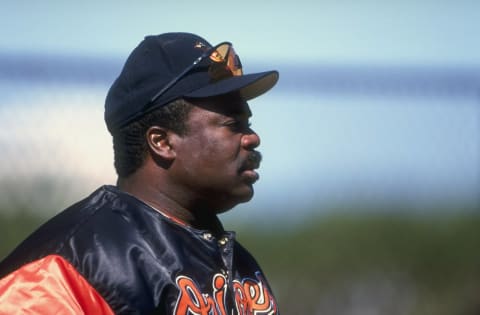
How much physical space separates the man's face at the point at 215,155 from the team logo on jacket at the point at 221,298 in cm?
22

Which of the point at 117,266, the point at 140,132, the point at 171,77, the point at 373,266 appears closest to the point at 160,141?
the point at 140,132

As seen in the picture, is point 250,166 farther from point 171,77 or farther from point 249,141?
point 171,77

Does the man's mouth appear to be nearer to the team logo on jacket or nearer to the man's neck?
the man's neck

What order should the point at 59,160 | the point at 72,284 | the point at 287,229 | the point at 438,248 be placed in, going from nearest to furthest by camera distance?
the point at 72,284 < the point at 59,160 < the point at 287,229 < the point at 438,248

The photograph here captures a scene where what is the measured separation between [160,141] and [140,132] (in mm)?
56

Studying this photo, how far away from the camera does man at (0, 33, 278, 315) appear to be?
8.43ft

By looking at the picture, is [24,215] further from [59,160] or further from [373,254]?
[373,254]

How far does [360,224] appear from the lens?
6.02 m

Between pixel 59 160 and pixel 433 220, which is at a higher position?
pixel 59 160

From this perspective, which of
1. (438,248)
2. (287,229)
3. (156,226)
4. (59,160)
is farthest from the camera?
(438,248)

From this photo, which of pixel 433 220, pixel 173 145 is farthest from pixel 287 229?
pixel 173 145

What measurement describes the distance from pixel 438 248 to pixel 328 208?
0.74 metres

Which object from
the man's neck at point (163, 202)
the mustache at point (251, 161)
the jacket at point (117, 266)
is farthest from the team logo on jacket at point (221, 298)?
Answer: the mustache at point (251, 161)

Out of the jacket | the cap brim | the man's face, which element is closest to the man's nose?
the man's face
